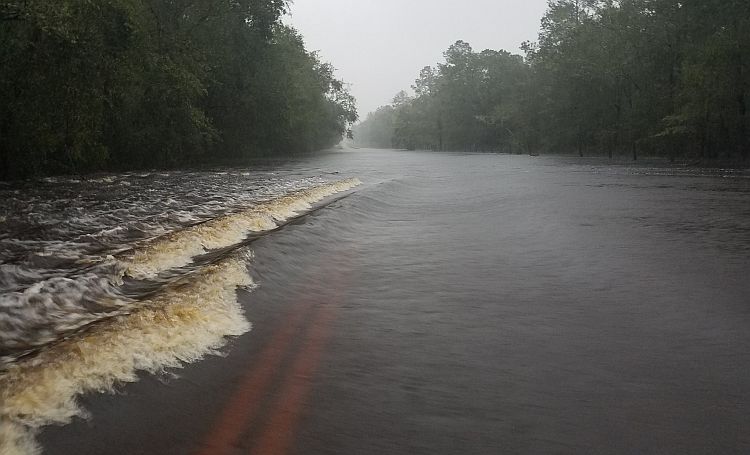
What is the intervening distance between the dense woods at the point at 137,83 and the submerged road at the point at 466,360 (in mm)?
12776

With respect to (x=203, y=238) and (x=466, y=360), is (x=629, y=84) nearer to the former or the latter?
(x=203, y=238)

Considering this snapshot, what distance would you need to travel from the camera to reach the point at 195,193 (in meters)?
17.5

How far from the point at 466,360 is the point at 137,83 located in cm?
2666

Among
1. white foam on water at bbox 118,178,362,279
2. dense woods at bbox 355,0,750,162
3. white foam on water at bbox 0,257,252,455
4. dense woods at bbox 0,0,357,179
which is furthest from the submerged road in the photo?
dense woods at bbox 355,0,750,162

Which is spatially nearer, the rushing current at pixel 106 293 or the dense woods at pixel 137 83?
the rushing current at pixel 106 293

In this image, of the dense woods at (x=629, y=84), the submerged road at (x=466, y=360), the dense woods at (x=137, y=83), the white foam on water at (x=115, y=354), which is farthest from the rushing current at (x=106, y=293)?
the dense woods at (x=629, y=84)

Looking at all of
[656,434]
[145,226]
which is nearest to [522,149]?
[145,226]

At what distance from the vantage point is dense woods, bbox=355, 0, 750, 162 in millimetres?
39531

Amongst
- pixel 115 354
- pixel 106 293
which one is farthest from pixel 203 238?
pixel 115 354

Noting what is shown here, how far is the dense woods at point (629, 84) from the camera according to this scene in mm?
39531

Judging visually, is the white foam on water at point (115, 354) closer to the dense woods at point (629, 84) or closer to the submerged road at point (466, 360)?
the submerged road at point (466, 360)

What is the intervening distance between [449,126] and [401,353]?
4515 inches

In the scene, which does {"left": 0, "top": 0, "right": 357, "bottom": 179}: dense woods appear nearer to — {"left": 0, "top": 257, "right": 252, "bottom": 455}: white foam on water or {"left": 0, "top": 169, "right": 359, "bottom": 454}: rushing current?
{"left": 0, "top": 169, "right": 359, "bottom": 454}: rushing current

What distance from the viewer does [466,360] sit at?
502 centimetres
